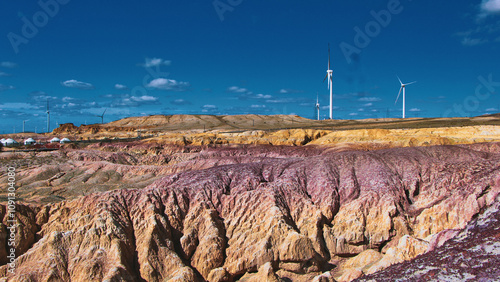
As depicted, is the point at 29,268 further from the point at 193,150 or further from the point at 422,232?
the point at 193,150

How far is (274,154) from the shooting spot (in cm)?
5562

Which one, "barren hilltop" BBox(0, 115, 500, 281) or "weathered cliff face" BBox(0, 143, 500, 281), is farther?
"weathered cliff face" BBox(0, 143, 500, 281)

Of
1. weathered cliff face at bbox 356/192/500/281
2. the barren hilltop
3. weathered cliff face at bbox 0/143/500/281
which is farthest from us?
weathered cliff face at bbox 0/143/500/281

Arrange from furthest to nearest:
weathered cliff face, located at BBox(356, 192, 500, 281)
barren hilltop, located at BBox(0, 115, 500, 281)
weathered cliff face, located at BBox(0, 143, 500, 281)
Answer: weathered cliff face, located at BBox(0, 143, 500, 281)
barren hilltop, located at BBox(0, 115, 500, 281)
weathered cliff face, located at BBox(356, 192, 500, 281)

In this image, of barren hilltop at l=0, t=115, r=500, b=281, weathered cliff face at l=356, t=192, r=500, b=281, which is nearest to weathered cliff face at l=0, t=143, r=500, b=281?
barren hilltop at l=0, t=115, r=500, b=281

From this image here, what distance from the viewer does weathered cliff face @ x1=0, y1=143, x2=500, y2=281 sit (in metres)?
18.8

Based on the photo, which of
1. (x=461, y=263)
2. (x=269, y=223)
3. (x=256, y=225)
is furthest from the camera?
(x=256, y=225)

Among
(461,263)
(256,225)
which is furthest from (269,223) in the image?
(461,263)

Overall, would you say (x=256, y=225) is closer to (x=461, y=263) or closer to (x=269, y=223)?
(x=269, y=223)

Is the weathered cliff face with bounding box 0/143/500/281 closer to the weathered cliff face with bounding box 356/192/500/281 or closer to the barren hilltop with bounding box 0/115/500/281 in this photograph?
the barren hilltop with bounding box 0/115/500/281

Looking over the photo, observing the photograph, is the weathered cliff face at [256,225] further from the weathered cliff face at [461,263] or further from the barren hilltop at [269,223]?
the weathered cliff face at [461,263]

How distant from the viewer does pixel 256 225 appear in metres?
22.2

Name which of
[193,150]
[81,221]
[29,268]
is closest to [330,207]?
[81,221]

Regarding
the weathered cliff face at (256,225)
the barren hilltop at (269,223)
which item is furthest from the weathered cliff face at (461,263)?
the weathered cliff face at (256,225)
